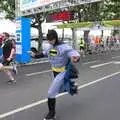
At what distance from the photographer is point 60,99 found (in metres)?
10.1

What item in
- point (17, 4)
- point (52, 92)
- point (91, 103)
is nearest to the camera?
point (52, 92)

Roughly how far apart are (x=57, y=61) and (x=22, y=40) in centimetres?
1508

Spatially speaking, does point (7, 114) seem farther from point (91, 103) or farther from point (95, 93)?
point (95, 93)

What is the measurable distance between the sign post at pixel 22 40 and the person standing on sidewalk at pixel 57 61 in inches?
582

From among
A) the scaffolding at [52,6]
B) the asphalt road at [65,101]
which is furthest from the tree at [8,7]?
the asphalt road at [65,101]

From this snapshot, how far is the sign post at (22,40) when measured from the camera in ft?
74.0

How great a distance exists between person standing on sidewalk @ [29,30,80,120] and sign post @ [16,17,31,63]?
14779mm

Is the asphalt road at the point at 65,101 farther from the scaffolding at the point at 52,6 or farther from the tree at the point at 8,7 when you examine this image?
the tree at the point at 8,7

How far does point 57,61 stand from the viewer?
25.5ft

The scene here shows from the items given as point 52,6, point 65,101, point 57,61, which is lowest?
point 65,101

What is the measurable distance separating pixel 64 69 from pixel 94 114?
48.1 inches

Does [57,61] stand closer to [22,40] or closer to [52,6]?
[22,40]

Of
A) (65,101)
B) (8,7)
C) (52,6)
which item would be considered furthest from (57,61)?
(8,7)

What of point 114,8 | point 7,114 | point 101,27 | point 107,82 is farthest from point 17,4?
point 7,114
